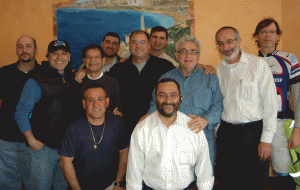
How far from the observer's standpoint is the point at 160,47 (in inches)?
131

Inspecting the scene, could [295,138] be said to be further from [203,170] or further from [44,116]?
[44,116]

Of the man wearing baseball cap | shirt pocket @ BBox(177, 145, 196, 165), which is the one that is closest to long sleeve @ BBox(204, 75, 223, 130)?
shirt pocket @ BBox(177, 145, 196, 165)

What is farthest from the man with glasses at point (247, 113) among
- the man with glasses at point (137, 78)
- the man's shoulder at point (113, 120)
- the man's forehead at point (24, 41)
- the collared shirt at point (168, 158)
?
the man's forehead at point (24, 41)

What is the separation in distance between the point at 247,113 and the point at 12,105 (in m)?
2.63

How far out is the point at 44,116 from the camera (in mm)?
2115

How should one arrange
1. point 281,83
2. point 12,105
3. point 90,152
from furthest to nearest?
point 12,105, point 281,83, point 90,152

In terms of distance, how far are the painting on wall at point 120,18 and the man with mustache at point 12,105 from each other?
1462 mm

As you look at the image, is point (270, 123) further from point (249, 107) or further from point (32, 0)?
point (32, 0)

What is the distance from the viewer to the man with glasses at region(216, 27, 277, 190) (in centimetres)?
199

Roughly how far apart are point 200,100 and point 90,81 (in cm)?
121

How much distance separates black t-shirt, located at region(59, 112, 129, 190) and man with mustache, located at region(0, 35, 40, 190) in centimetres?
91

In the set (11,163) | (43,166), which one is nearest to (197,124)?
(43,166)

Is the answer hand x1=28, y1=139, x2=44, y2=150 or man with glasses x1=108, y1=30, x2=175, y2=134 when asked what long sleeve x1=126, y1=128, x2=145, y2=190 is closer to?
man with glasses x1=108, y1=30, x2=175, y2=134

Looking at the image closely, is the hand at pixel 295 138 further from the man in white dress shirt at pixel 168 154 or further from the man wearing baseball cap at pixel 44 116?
the man wearing baseball cap at pixel 44 116
